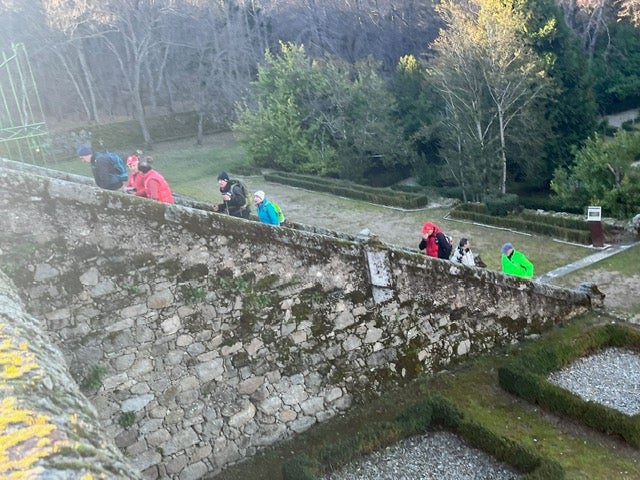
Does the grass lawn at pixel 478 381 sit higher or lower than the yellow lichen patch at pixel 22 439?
lower

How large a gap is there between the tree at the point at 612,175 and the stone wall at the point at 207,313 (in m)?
13.5

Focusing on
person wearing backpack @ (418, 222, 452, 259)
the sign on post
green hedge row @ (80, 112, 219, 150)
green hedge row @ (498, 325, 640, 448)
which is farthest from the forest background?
person wearing backpack @ (418, 222, 452, 259)

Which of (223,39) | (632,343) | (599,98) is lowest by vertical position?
(632,343)

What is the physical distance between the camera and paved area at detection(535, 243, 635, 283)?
1524cm

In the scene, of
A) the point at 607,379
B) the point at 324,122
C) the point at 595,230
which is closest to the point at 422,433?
the point at 607,379

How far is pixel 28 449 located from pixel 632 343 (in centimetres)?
1002

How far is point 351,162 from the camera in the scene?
3244cm

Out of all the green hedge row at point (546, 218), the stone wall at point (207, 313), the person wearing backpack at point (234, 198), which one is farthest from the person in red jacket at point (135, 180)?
the green hedge row at point (546, 218)

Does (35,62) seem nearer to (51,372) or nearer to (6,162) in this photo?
(6,162)

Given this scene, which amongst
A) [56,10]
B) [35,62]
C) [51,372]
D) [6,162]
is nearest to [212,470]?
[51,372]

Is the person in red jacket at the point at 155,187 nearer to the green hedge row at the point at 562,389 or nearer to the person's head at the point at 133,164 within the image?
the person's head at the point at 133,164

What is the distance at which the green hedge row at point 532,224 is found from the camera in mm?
18411

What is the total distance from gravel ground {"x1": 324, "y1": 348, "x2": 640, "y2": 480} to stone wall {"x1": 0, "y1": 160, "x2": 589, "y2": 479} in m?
1.00

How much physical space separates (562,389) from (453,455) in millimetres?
1977
